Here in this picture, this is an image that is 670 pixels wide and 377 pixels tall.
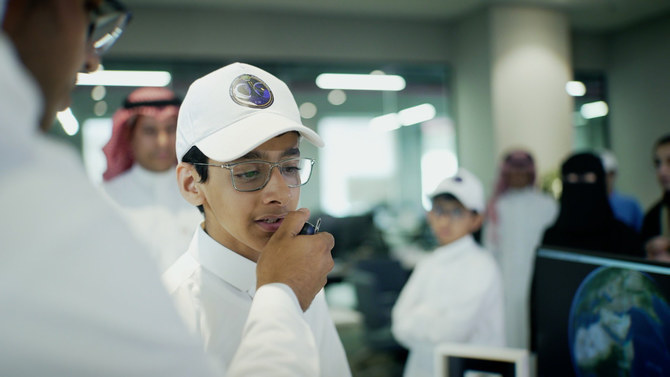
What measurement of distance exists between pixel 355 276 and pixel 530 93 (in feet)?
10.7

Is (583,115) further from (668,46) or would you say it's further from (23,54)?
(23,54)

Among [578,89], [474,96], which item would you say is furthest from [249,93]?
[578,89]

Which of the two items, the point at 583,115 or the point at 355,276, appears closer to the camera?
the point at 355,276

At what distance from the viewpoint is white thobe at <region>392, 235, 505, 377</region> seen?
A: 2.33 m

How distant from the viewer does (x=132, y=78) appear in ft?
19.4

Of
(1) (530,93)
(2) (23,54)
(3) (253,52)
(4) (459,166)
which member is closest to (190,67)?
(3) (253,52)

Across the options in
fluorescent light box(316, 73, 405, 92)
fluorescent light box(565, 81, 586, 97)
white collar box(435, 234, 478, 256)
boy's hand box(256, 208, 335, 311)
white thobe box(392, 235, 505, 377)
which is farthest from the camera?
fluorescent light box(565, 81, 586, 97)

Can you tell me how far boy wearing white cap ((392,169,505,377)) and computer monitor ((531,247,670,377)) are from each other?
4.15 ft

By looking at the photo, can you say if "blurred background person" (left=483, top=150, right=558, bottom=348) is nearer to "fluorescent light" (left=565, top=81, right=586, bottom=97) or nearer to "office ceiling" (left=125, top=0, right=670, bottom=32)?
"office ceiling" (left=125, top=0, right=670, bottom=32)

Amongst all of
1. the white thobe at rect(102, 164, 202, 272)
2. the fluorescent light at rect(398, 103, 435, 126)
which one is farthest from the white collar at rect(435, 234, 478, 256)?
the fluorescent light at rect(398, 103, 435, 126)

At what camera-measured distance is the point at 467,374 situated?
1.07 m

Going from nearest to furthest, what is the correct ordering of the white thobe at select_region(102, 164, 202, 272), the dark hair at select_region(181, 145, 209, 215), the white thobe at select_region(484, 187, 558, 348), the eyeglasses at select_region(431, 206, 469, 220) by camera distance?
the dark hair at select_region(181, 145, 209, 215) → the white thobe at select_region(102, 164, 202, 272) → the eyeglasses at select_region(431, 206, 469, 220) → the white thobe at select_region(484, 187, 558, 348)

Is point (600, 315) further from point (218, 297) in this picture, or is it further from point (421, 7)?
point (421, 7)

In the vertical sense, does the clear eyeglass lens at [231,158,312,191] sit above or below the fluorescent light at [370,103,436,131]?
below
